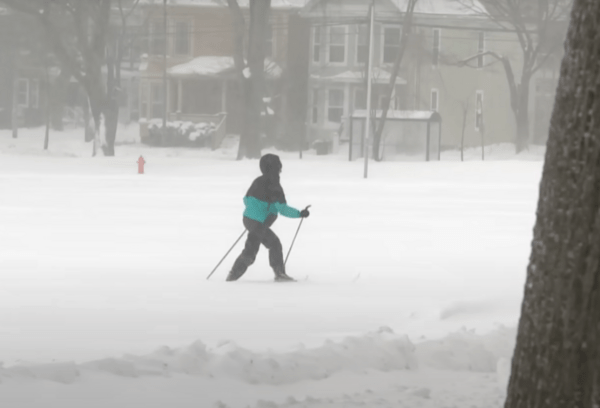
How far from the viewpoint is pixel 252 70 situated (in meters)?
49.5

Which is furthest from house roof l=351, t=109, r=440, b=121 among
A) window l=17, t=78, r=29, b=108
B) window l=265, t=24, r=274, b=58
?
window l=17, t=78, r=29, b=108

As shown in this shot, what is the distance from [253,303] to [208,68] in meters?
48.5

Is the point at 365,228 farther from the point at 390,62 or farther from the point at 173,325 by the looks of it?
the point at 390,62

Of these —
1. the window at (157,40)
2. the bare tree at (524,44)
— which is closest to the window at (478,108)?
the bare tree at (524,44)

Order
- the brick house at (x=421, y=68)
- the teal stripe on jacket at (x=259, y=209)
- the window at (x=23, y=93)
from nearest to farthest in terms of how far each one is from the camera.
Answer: the teal stripe on jacket at (x=259, y=209) < the brick house at (x=421, y=68) < the window at (x=23, y=93)

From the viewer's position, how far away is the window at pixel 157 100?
61875 millimetres

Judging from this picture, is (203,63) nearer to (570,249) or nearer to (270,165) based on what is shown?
(270,165)

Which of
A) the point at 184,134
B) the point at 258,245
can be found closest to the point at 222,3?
the point at 184,134

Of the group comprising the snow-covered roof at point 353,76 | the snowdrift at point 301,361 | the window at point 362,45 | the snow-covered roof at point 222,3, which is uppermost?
the snow-covered roof at point 222,3

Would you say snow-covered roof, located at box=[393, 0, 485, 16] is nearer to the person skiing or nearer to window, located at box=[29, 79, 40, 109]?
window, located at box=[29, 79, 40, 109]

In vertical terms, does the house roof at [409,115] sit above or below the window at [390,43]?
below

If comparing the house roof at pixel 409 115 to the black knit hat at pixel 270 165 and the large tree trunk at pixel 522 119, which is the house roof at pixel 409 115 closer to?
the large tree trunk at pixel 522 119

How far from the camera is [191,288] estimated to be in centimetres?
1274

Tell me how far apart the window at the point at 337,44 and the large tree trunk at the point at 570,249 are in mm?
54505
